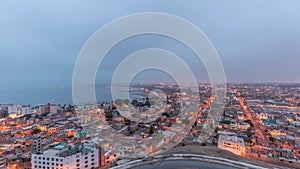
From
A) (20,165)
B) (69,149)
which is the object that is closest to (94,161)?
(69,149)

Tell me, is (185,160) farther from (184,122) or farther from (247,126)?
(247,126)

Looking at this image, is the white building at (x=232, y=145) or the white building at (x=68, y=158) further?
the white building at (x=232, y=145)

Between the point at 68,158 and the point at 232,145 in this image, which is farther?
the point at 232,145

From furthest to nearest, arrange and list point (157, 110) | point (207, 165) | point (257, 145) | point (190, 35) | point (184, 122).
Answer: point (157, 110) → point (184, 122) → point (257, 145) → point (207, 165) → point (190, 35)

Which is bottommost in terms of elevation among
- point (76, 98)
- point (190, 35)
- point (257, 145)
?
point (257, 145)

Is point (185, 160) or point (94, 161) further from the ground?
point (185, 160)

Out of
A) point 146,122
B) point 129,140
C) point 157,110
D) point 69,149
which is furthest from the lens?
point 157,110

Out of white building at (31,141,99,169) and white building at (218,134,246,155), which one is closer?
white building at (31,141,99,169)

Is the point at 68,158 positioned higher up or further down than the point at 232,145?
higher up
